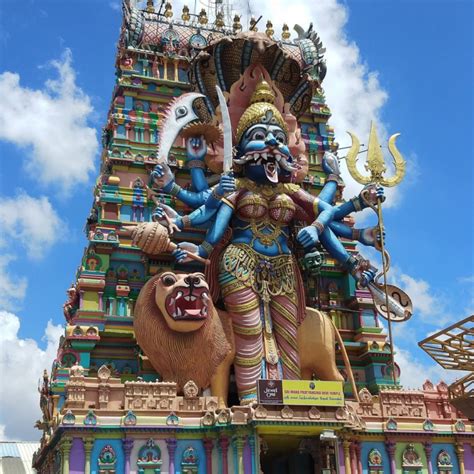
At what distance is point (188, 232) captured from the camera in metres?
25.8

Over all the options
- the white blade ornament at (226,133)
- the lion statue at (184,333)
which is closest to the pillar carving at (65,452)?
the lion statue at (184,333)

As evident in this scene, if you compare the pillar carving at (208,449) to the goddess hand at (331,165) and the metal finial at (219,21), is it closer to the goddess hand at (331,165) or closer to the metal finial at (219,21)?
the goddess hand at (331,165)

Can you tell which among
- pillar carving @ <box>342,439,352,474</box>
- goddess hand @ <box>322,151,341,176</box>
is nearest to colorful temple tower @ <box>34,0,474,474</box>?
pillar carving @ <box>342,439,352,474</box>

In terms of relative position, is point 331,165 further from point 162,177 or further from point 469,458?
point 469,458

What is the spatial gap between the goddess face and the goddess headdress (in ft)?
0.25

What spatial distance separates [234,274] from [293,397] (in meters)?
4.62

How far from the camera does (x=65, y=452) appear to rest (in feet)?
61.6

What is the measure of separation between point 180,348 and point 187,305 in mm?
1308

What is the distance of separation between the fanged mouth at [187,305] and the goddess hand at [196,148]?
228 inches

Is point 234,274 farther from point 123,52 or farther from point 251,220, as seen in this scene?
point 123,52

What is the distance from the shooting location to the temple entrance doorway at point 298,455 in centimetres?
2008

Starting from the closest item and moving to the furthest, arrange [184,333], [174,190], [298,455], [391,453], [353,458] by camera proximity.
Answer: [353,458] < [391,453] < [184,333] < [298,455] < [174,190]

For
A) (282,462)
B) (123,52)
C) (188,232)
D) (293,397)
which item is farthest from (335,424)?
(123,52)

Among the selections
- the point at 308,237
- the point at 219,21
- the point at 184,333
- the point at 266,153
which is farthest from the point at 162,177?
the point at 219,21
